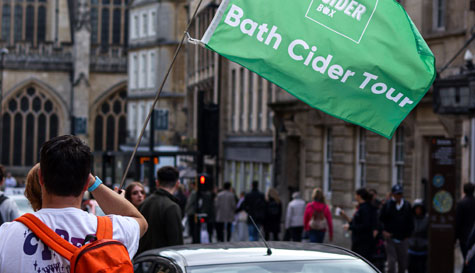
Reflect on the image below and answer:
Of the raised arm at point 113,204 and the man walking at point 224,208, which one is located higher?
the raised arm at point 113,204

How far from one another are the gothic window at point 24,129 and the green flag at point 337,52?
57.5 m

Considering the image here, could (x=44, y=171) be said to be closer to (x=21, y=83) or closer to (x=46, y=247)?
(x=46, y=247)

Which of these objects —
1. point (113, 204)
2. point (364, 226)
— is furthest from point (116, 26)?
point (113, 204)

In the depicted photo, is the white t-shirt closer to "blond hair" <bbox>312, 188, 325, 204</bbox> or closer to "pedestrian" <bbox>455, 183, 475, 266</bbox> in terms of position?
"pedestrian" <bbox>455, 183, 475, 266</bbox>

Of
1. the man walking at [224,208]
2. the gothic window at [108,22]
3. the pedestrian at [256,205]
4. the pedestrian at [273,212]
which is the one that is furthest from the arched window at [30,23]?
the pedestrian at [273,212]

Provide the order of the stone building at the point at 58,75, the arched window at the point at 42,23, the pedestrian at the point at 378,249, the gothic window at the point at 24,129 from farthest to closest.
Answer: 1. the arched window at the point at 42,23
2. the stone building at the point at 58,75
3. the gothic window at the point at 24,129
4. the pedestrian at the point at 378,249

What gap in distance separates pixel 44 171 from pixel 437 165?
10.4 meters

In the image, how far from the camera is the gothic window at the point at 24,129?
63.1 metres

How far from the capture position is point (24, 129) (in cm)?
6306

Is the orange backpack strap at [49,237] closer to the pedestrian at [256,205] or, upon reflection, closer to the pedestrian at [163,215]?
the pedestrian at [163,215]

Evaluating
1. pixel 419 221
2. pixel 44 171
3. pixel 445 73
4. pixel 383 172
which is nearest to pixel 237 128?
pixel 383 172

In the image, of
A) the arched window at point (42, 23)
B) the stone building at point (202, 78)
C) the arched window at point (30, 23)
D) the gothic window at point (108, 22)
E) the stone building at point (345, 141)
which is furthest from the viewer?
the arched window at point (42, 23)

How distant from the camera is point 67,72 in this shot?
2574 inches

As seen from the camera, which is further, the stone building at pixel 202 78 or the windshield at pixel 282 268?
the stone building at pixel 202 78
